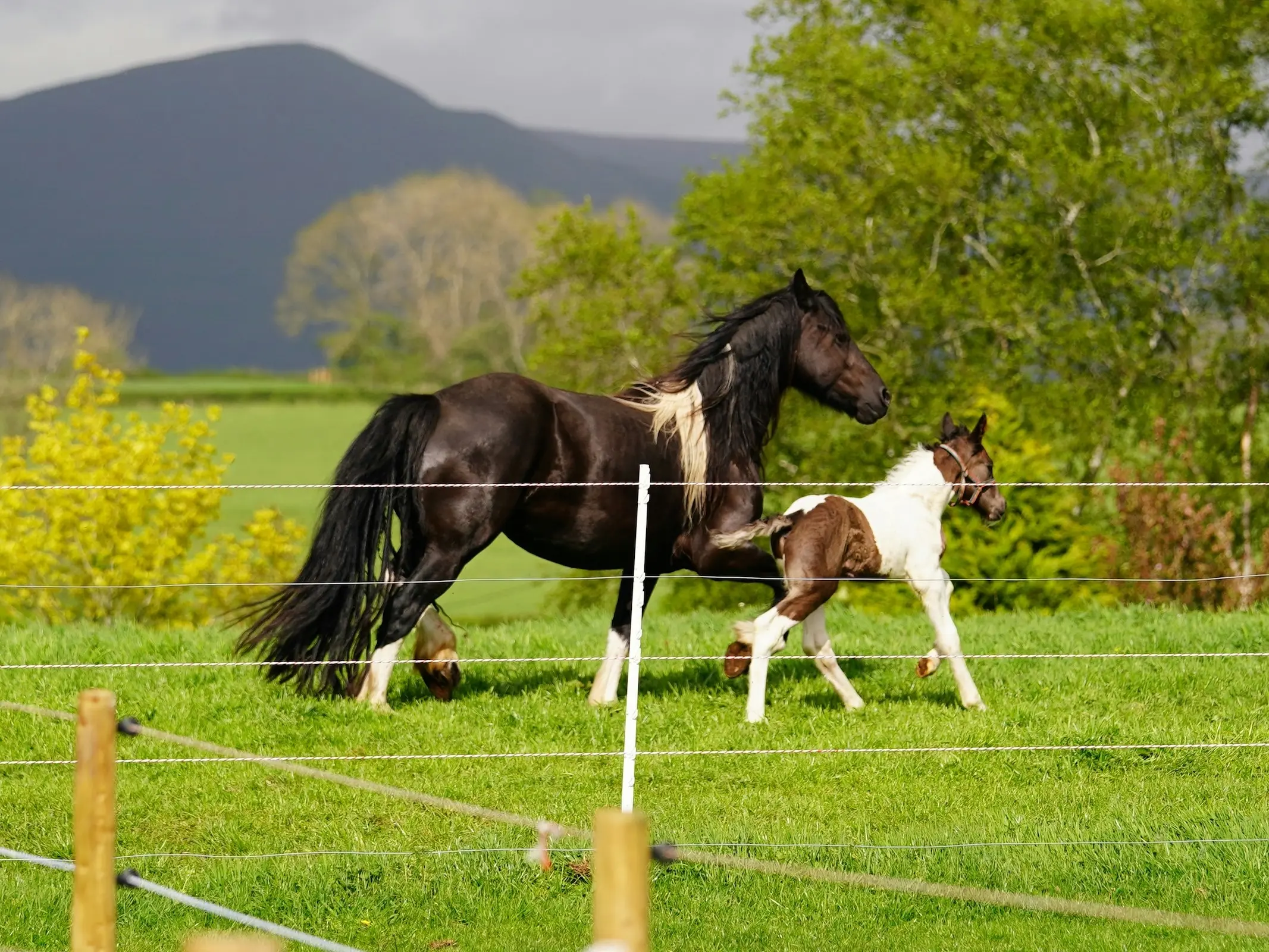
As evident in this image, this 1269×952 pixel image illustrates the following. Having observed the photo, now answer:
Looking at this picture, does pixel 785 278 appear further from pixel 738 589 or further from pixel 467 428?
pixel 467 428

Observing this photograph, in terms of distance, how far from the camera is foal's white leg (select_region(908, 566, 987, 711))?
7934mm

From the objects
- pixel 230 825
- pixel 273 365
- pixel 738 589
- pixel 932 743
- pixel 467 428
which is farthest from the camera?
pixel 273 365

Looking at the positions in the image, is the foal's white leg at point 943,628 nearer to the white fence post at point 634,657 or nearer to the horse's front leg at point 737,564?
the horse's front leg at point 737,564

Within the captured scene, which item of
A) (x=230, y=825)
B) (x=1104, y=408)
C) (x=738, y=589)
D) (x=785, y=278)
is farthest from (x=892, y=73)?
(x=230, y=825)

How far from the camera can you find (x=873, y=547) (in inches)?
311

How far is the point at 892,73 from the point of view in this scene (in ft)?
74.9

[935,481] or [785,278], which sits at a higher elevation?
[785,278]

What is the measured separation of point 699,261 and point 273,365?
165282mm

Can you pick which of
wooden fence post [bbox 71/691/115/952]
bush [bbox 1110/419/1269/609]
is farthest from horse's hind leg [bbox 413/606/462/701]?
bush [bbox 1110/419/1269/609]

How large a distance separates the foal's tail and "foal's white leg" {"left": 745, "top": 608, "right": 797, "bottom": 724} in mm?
422

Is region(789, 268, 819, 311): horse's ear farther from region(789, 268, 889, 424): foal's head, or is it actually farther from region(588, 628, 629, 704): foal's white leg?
region(588, 628, 629, 704): foal's white leg

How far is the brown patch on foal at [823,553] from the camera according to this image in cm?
775

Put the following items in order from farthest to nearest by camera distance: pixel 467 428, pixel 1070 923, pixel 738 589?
pixel 738 589, pixel 467 428, pixel 1070 923

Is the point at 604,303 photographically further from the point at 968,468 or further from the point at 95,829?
the point at 95,829
